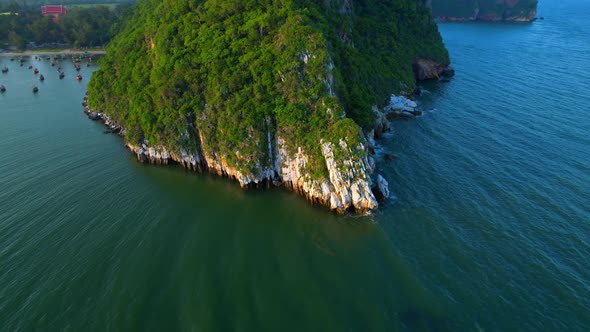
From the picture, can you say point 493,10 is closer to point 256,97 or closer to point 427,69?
point 427,69

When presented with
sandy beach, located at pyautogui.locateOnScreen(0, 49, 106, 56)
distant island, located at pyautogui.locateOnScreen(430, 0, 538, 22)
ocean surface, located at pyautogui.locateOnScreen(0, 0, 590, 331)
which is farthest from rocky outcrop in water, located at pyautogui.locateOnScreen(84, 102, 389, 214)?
distant island, located at pyautogui.locateOnScreen(430, 0, 538, 22)

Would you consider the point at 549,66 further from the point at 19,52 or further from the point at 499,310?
the point at 19,52

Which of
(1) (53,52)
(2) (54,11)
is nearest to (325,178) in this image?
(1) (53,52)

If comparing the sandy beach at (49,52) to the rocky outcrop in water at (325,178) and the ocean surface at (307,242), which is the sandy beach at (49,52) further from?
the rocky outcrop in water at (325,178)

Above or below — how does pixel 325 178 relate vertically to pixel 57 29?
below

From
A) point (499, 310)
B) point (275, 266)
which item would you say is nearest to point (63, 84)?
point (275, 266)
